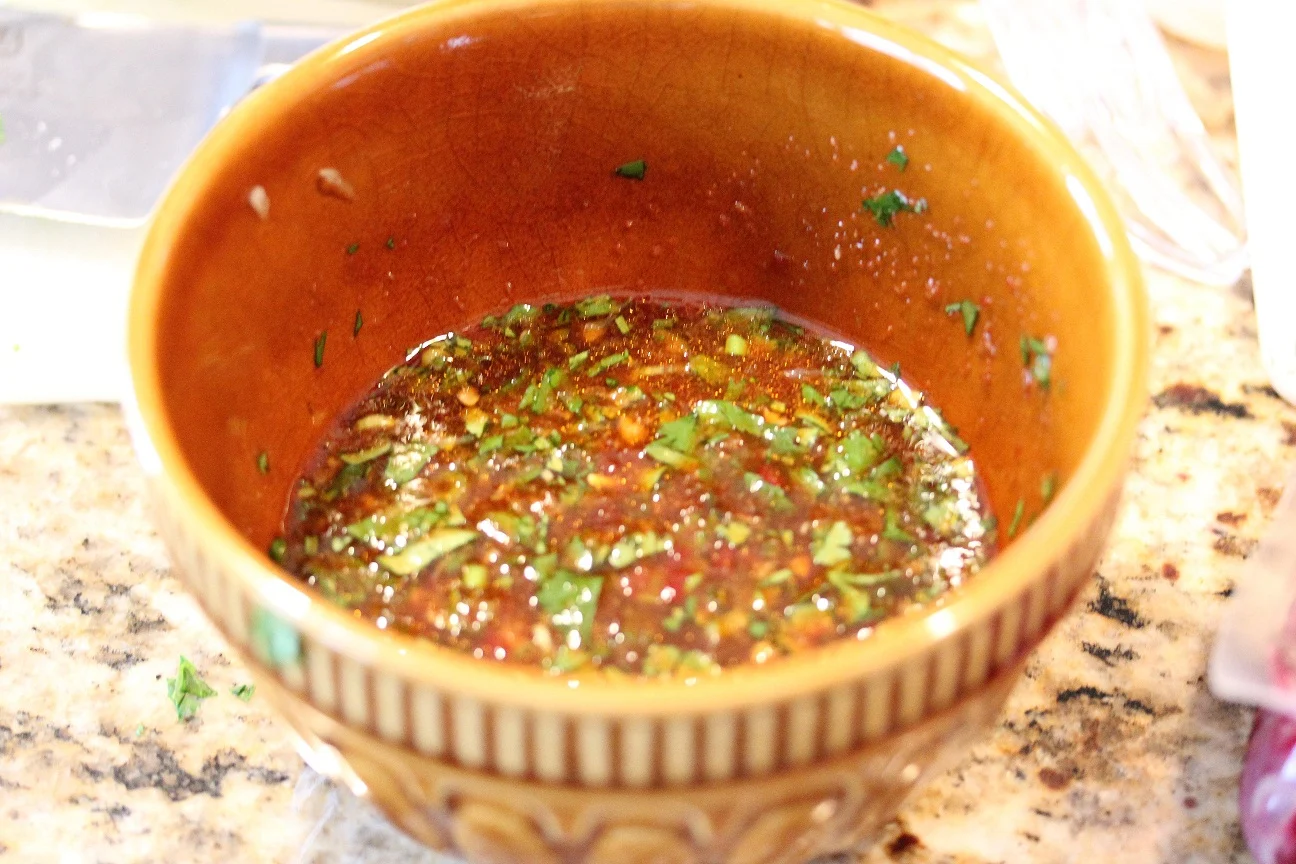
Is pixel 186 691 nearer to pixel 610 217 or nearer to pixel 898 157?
pixel 610 217

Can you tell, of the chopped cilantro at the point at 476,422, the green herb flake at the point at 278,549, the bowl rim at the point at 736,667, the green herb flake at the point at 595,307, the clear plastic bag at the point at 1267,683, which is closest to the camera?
the bowl rim at the point at 736,667

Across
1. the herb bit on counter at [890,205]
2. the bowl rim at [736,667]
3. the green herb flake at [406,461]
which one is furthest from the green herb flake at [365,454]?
the herb bit on counter at [890,205]

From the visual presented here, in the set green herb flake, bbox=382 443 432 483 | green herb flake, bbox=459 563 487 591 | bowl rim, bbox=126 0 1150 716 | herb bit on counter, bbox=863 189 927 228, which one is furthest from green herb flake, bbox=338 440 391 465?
herb bit on counter, bbox=863 189 927 228

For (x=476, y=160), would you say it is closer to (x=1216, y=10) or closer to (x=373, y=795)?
(x=373, y=795)

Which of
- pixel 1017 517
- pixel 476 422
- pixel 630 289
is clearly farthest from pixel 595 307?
pixel 1017 517

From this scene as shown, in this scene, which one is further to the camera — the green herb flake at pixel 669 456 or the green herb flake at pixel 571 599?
the green herb flake at pixel 669 456

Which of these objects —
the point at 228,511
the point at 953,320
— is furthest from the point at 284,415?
the point at 953,320

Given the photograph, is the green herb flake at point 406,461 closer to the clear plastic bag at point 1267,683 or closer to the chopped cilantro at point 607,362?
the chopped cilantro at point 607,362
